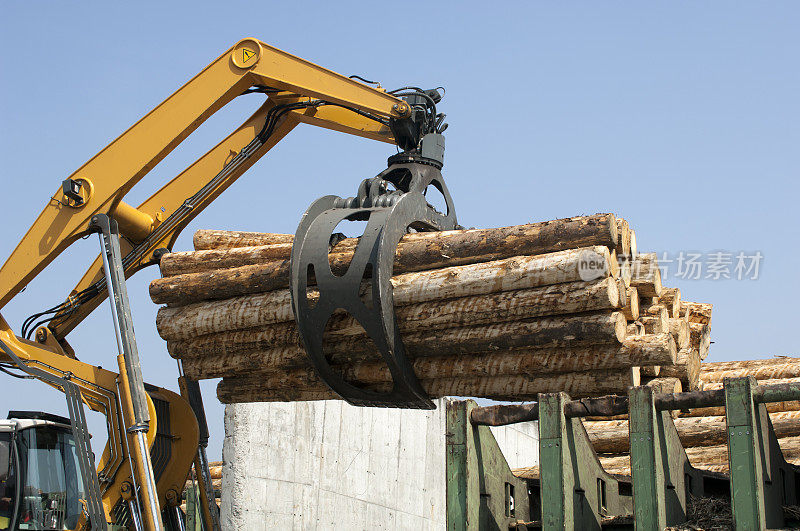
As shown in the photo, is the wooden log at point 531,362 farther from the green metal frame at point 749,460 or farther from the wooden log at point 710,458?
the green metal frame at point 749,460

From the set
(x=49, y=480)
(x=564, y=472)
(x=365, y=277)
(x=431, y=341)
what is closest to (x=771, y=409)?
(x=431, y=341)

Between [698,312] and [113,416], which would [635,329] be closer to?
[698,312]

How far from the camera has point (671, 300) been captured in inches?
310

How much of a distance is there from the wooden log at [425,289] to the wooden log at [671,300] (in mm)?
1841

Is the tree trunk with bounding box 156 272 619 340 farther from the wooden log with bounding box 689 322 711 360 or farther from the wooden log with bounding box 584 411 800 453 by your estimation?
the wooden log with bounding box 689 322 711 360

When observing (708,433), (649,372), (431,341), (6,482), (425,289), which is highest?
(425,289)

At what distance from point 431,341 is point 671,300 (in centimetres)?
229

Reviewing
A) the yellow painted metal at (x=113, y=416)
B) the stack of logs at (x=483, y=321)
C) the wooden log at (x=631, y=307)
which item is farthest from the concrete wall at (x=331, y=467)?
the wooden log at (x=631, y=307)

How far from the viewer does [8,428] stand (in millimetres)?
8664

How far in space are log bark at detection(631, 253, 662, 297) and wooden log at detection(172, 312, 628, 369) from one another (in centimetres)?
57

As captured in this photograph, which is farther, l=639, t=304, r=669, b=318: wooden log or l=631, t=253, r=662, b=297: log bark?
l=639, t=304, r=669, b=318: wooden log

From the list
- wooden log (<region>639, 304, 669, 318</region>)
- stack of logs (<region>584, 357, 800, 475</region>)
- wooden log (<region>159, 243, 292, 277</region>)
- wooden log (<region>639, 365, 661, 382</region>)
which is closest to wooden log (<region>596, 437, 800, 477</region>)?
stack of logs (<region>584, 357, 800, 475</region>)

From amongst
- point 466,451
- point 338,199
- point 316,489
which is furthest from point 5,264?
point 466,451

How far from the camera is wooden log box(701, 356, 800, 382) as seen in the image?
879 cm
